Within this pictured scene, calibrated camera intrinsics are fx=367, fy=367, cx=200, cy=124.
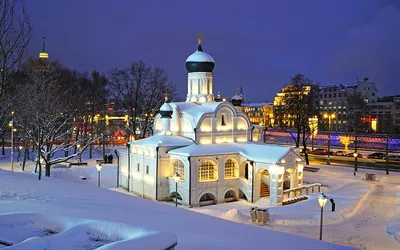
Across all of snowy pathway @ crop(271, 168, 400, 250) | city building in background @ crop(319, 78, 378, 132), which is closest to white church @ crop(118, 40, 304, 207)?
snowy pathway @ crop(271, 168, 400, 250)

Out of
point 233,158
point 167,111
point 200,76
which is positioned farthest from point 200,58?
point 233,158

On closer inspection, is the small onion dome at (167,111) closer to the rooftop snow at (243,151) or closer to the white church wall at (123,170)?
the rooftop snow at (243,151)

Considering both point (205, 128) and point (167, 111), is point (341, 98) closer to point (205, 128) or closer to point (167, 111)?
point (205, 128)

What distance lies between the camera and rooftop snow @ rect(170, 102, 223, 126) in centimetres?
2883

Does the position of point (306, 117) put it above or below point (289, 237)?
above

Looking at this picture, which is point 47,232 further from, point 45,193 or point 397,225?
point 397,225

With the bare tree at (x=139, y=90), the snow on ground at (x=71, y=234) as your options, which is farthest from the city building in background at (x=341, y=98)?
the snow on ground at (x=71, y=234)

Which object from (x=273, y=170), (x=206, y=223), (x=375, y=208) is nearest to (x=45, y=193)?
(x=206, y=223)

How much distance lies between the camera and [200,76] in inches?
1264

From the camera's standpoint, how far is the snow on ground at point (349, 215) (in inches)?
688

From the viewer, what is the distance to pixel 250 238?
31.4 feet

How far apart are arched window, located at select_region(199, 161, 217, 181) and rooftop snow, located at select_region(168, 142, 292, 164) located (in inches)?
36.2

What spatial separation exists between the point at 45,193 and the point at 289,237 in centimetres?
869

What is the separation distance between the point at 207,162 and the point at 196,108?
5.55m
